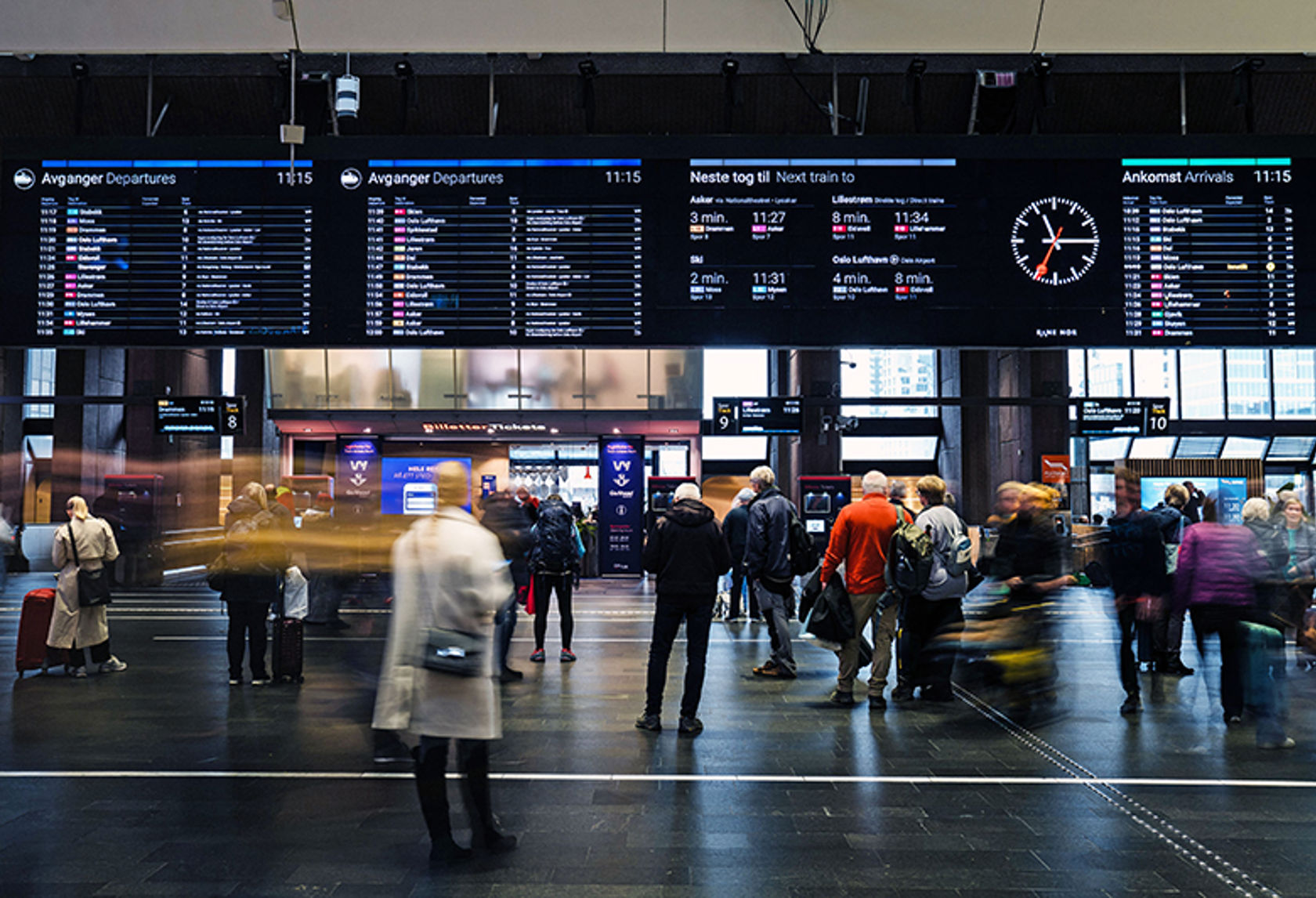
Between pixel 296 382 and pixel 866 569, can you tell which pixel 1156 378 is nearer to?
pixel 296 382

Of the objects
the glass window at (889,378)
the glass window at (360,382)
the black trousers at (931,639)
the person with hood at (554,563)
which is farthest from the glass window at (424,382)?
the black trousers at (931,639)

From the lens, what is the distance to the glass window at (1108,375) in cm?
2809

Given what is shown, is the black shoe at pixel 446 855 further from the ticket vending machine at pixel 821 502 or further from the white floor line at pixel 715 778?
the ticket vending machine at pixel 821 502

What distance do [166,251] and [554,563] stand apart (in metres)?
4.23

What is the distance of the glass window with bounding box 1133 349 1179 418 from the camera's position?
28078mm

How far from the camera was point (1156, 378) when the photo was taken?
2839 centimetres

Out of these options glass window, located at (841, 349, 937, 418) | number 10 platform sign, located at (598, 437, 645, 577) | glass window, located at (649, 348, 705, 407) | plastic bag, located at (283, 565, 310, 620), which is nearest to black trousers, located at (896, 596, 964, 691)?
plastic bag, located at (283, 565, 310, 620)

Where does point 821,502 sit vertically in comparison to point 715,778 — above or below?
above

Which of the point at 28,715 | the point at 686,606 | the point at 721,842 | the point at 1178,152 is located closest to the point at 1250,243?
the point at 1178,152

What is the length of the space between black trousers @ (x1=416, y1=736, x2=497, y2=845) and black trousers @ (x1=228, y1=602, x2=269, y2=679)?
15.7ft

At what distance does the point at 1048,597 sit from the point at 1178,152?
3559 mm

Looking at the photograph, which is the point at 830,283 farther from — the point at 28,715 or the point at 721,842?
the point at 28,715

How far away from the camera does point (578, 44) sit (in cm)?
676

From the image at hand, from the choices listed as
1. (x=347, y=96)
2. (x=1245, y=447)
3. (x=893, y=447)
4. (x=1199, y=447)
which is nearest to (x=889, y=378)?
(x=893, y=447)
